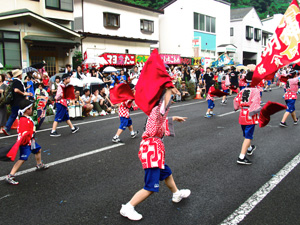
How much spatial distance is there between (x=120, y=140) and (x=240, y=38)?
39522 millimetres

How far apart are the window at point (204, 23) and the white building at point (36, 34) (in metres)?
17.0

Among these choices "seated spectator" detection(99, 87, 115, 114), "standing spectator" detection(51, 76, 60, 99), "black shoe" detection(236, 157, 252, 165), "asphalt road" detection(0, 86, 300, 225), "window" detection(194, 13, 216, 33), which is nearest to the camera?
"asphalt road" detection(0, 86, 300, 225)

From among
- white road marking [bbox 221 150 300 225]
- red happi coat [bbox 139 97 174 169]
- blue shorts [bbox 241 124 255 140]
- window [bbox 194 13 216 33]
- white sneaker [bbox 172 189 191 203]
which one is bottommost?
white road marking [bbox 221 150 300 225]

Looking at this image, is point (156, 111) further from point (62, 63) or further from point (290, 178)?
point (62, 63)

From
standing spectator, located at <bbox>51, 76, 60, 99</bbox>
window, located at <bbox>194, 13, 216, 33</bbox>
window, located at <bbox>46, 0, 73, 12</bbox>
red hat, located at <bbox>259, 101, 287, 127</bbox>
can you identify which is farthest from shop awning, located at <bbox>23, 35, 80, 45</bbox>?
window, located at <bbox>194, 13, 216, 33</bbox>

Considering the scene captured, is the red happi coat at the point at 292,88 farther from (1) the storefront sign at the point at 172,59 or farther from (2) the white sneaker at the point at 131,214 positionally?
(1) the storefront sign at the point at 172,59

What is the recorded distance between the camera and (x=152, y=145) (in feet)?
12.3

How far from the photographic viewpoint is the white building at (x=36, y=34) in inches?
667

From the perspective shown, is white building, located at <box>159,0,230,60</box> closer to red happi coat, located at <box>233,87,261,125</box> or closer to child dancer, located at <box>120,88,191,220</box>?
red happi coat, located at <box>233,87,261,125</box>

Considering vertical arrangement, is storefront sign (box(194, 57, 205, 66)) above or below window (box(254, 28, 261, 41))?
below

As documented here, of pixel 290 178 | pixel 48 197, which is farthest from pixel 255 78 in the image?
pixel 48 197

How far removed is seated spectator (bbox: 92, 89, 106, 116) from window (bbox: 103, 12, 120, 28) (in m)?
12.4

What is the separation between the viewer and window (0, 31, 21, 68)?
55.3 feet

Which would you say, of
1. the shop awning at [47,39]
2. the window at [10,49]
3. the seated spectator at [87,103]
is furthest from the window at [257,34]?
the seated spectator at [87,103]
